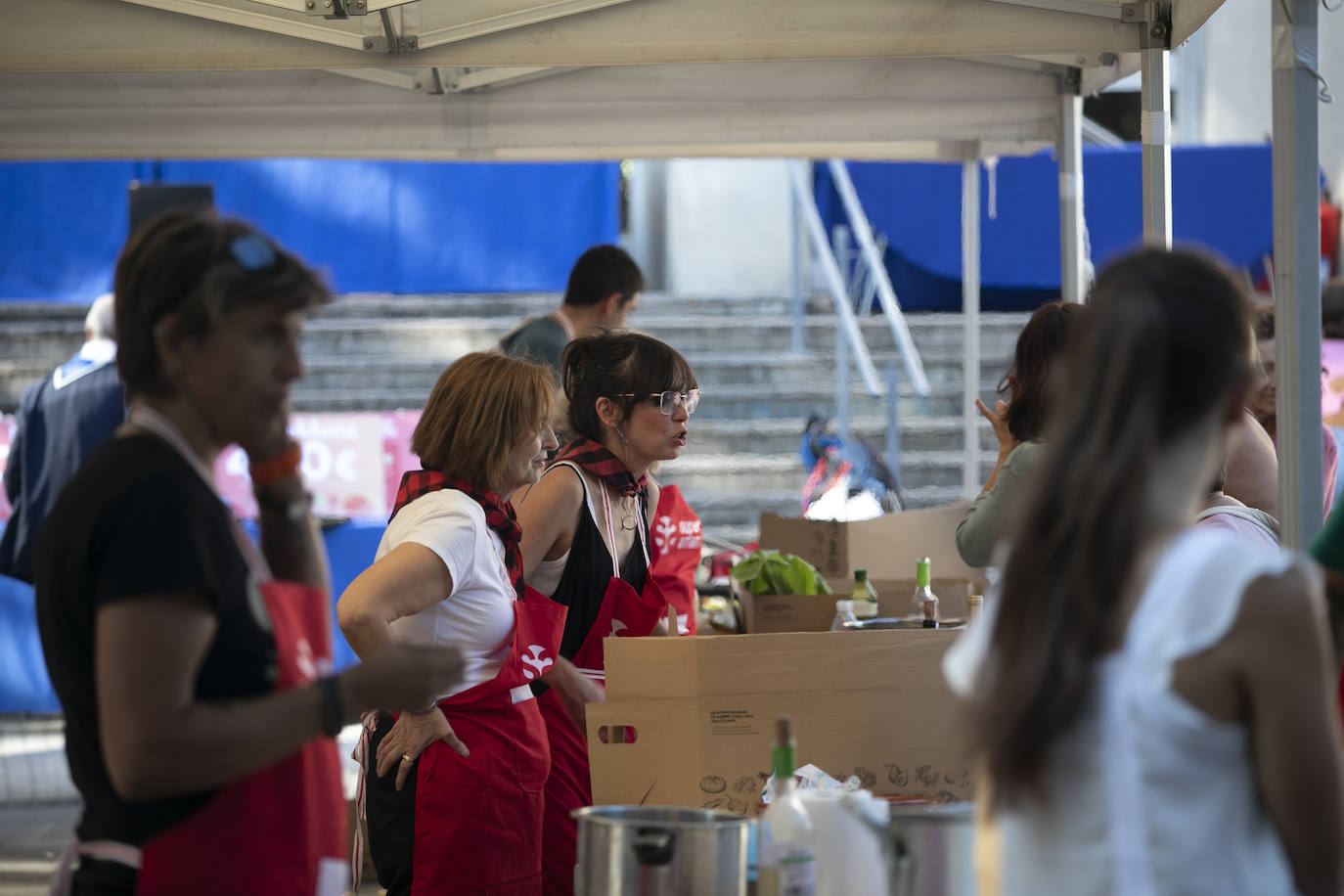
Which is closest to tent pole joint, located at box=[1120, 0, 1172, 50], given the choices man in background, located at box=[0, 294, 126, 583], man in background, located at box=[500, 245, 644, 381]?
man in background, located at box=[500, 245, 644, 381]

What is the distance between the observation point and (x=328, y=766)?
1598 millimetres

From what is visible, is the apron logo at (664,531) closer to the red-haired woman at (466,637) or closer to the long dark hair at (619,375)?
the long dark hair at (619,375)

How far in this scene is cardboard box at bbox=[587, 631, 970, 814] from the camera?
2.44m

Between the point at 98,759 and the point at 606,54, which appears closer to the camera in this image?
the point at 98,759

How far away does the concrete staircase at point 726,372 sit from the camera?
8422 mm

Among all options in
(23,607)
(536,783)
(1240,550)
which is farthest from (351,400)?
(1240,550)

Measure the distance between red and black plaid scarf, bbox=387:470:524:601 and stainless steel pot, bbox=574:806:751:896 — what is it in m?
0.88

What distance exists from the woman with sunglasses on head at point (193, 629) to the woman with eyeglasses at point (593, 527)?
1.35 meters

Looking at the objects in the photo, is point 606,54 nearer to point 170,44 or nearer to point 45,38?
point 170,44

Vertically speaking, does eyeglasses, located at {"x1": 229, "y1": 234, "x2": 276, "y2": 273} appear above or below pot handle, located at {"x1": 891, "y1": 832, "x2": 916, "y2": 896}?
above

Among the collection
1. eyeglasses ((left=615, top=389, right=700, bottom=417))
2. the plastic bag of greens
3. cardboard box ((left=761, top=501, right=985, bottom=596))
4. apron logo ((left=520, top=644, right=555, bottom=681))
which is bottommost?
Answer: apron logo ((left=520, top=644, right=555, bottom=681))

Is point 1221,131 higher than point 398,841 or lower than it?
higher

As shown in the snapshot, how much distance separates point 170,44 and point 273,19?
23cm

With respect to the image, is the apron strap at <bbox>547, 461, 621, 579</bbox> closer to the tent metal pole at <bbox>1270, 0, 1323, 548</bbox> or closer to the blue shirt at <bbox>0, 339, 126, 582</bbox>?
the tent metal pole at <bbox>1270, 0, 1323, 548</bbox>
